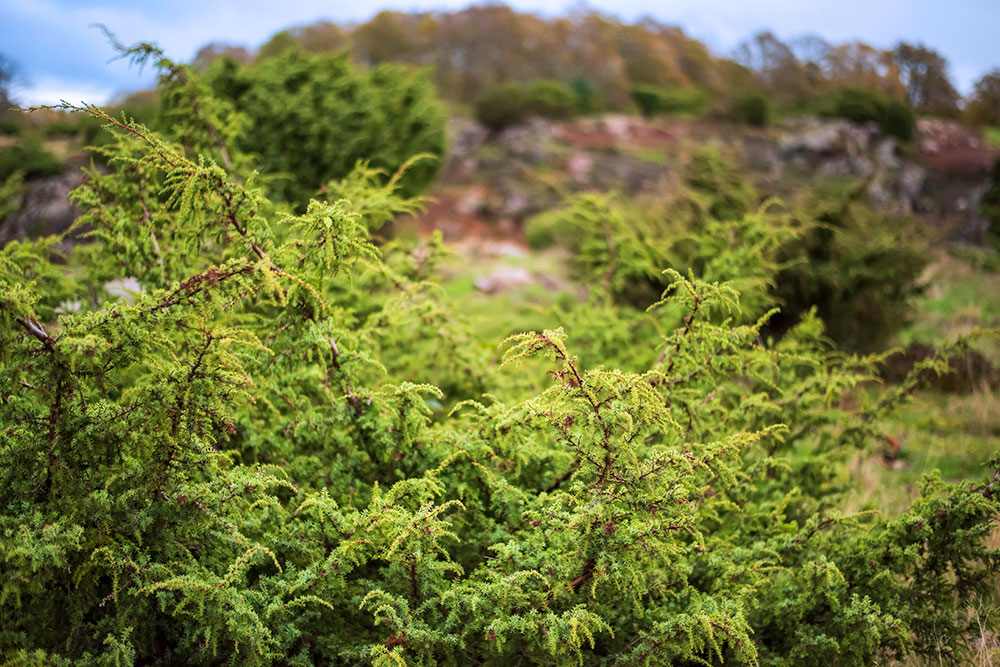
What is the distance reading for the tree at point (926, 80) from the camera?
20359 millimetres

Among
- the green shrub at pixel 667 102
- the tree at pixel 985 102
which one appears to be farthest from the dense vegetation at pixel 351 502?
the green shrub at pixel 667 102

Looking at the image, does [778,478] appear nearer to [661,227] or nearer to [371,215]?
[371,215]

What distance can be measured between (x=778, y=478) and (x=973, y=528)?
116 centimetres

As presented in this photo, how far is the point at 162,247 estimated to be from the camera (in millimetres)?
3068

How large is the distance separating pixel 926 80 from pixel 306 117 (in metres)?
20.9

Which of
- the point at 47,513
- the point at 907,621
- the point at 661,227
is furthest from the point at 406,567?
the point at 661,227

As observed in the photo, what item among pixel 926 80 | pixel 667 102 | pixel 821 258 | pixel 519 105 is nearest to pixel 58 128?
pixel 519 105

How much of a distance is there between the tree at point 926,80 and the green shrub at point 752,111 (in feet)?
13.6

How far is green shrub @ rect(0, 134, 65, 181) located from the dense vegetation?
842cm

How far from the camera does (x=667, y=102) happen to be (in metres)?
25.3

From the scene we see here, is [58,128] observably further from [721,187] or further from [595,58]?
[595,58]

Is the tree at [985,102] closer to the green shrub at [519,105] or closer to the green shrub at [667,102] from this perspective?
the green shrub at [667,102]

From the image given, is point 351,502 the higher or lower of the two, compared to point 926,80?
lower

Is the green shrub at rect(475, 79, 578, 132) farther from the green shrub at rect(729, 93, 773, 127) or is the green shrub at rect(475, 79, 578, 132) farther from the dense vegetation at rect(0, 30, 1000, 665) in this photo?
the dense vegetation at rect(0, 30, 1000, 665)
